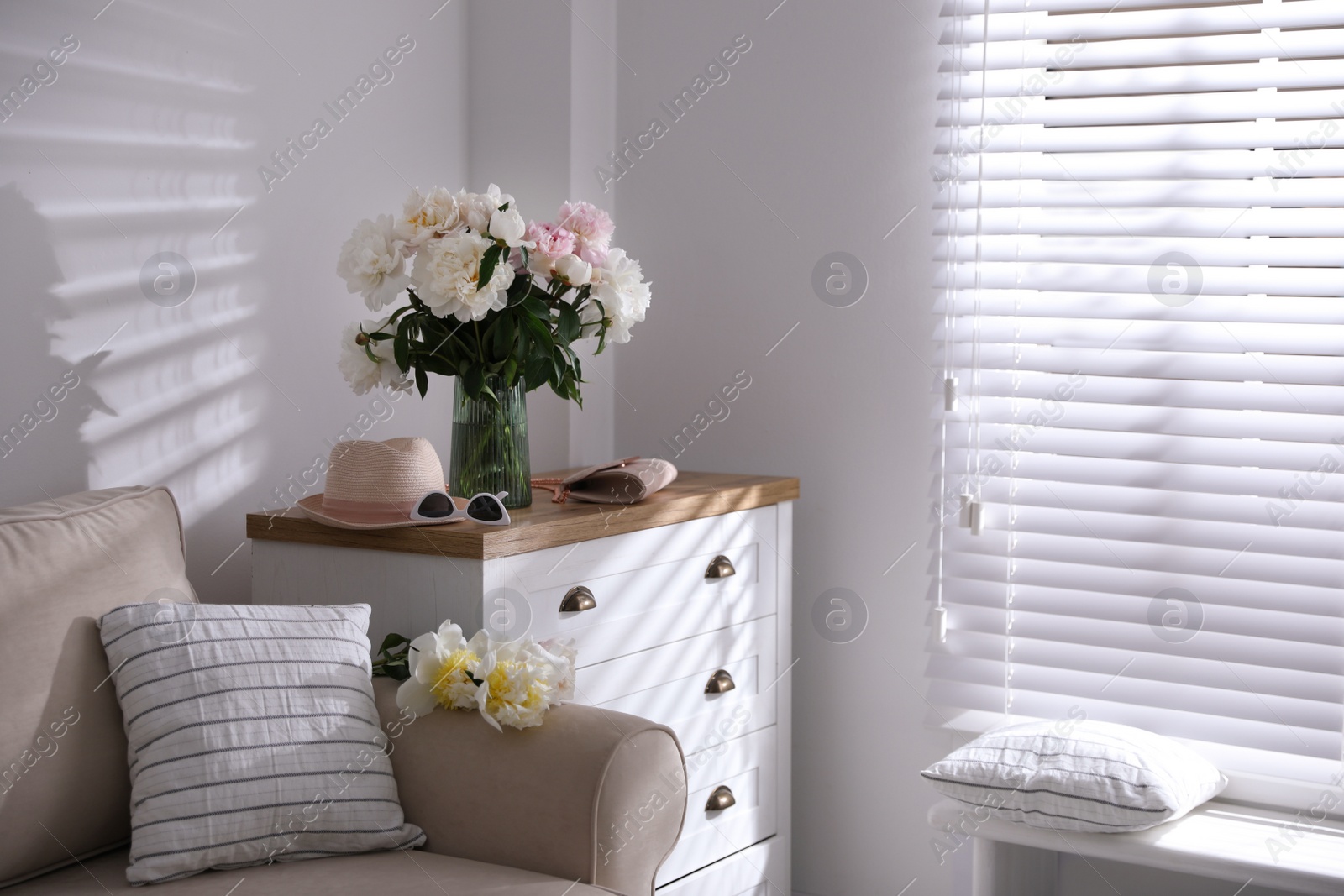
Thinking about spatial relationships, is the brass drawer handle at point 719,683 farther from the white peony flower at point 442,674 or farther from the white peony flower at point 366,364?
the white peony flower at point 366,364

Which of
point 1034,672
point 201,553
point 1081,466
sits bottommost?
point 1034,672

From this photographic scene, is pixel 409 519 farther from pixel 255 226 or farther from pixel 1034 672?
pixel 1034 672

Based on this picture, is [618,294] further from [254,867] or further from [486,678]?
[254,867]

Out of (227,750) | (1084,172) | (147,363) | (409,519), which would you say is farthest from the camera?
(1084,172)

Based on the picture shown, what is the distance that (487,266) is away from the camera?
176cm

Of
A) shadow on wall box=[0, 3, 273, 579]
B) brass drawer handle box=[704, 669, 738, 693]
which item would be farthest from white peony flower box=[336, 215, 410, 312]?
brass drawer handle box=[704, 669, 738, 693]

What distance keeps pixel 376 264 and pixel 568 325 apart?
322mm

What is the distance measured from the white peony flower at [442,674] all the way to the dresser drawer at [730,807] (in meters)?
0.60

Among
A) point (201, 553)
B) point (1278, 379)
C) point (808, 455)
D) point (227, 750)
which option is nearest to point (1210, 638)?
point (1278, 379)

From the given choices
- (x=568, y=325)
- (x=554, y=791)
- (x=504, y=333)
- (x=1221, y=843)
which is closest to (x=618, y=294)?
(x=568, y=325)

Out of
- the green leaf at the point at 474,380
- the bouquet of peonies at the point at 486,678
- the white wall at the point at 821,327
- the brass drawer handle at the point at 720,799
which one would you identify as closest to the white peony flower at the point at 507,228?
the green leaf at the point at 474,380

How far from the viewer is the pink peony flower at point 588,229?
189 centimetres

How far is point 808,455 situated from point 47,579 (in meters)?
1.56

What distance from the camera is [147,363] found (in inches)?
75.0
